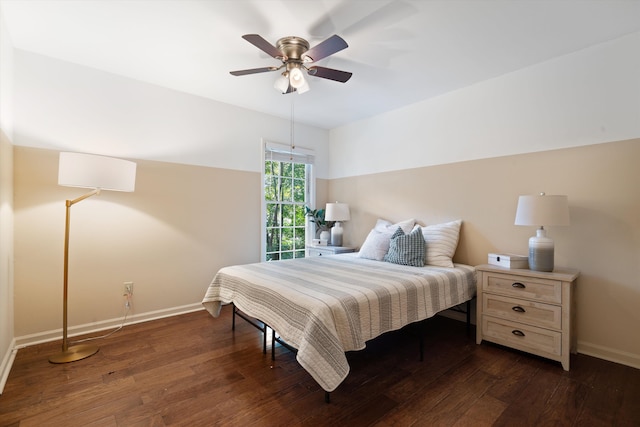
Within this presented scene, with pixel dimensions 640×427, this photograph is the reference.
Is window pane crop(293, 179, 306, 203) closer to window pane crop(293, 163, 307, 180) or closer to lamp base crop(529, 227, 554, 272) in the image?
window pane crop(293, 163, 307, 180)

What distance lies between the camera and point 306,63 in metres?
2.54

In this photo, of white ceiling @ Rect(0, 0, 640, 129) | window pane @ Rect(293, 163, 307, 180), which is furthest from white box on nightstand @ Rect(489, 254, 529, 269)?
window pane @ Rect(293, 163, 307, 180)

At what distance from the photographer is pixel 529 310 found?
7.55 ft

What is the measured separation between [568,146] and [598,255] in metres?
0.97

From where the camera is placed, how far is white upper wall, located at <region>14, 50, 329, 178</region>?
2566mm

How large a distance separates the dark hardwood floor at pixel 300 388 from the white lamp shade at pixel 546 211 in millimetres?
1131

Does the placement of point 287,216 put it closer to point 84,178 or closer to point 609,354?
point 84,178

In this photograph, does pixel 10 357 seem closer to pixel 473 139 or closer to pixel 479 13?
pixel 479 13

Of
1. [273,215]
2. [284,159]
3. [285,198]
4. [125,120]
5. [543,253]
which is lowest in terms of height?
[543,253]

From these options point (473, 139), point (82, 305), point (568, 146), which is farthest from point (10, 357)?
point (568, 146)

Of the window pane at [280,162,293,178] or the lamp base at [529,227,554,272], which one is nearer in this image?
the lamp base at [529,227,554,272]

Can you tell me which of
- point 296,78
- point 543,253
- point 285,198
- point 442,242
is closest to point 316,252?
point 285,198

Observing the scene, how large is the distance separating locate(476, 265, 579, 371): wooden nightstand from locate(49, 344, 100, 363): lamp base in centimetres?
341

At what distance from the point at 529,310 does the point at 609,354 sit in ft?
2.40
